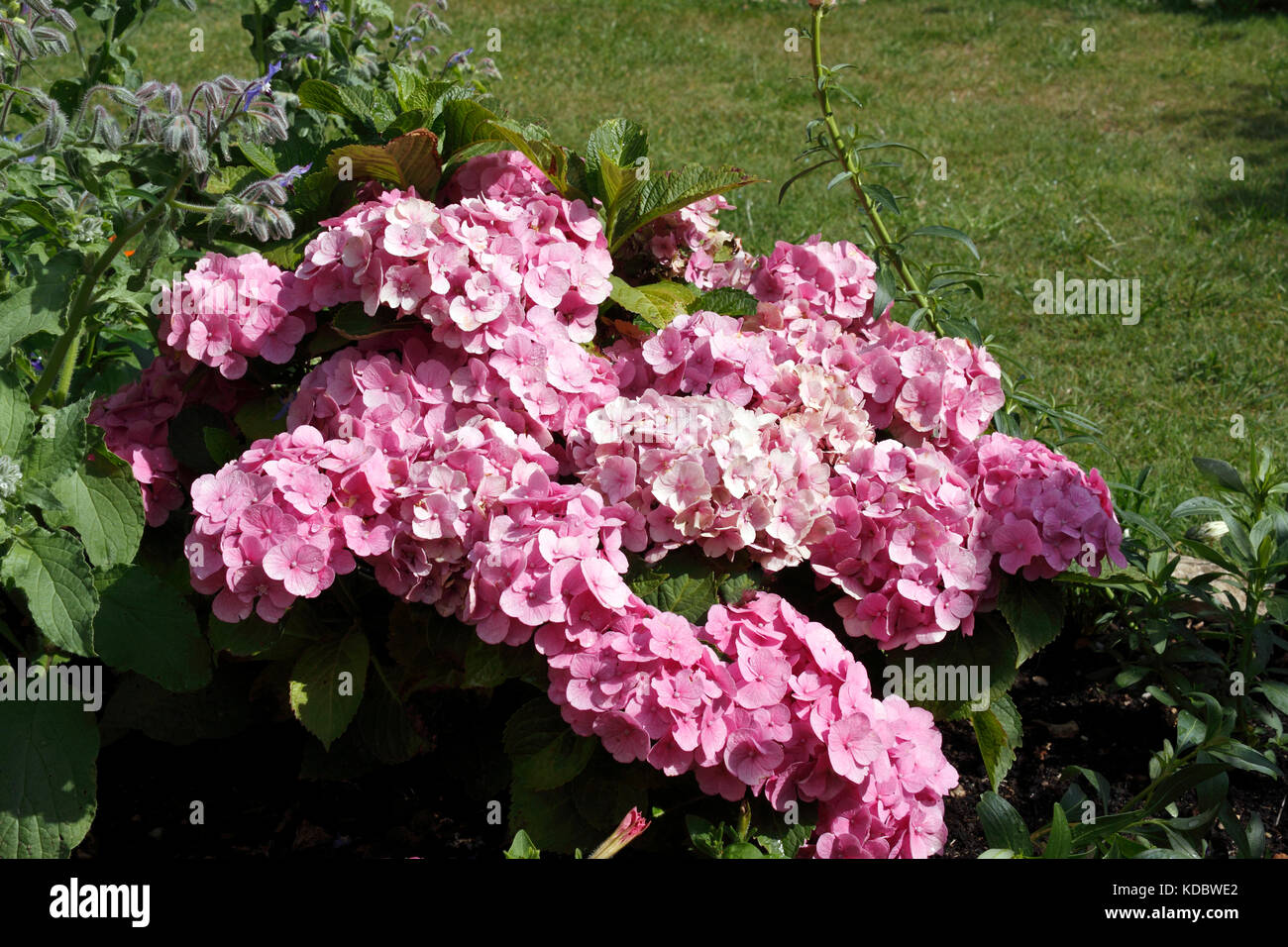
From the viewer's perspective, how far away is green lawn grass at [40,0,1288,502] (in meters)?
4.57

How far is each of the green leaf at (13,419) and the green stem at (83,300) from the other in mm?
Result: 124

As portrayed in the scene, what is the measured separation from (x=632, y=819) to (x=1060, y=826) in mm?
664

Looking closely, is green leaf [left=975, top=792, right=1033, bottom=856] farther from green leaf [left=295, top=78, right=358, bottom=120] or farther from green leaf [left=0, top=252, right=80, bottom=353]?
green leaf [left=295, top=78, right=358, bottom=120]

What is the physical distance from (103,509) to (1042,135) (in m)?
6.15

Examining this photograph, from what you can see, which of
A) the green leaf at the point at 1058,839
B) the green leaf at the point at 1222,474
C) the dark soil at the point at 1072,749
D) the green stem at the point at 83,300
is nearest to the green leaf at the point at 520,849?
the green leaf at the point at 1058,839

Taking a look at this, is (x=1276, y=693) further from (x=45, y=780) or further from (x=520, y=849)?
(x=45, y=780)

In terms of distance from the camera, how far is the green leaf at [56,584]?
1.82 meters

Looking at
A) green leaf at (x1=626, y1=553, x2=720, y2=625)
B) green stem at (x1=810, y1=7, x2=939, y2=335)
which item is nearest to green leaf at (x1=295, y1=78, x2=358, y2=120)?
green stem at (x1=810, y1=7, x2=939, y2=335)

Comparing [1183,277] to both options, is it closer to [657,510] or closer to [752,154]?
[752,154]

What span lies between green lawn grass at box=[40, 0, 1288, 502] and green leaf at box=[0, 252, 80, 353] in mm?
1896

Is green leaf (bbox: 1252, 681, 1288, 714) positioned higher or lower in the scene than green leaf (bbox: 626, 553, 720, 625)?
lower

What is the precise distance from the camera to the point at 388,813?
241cm
